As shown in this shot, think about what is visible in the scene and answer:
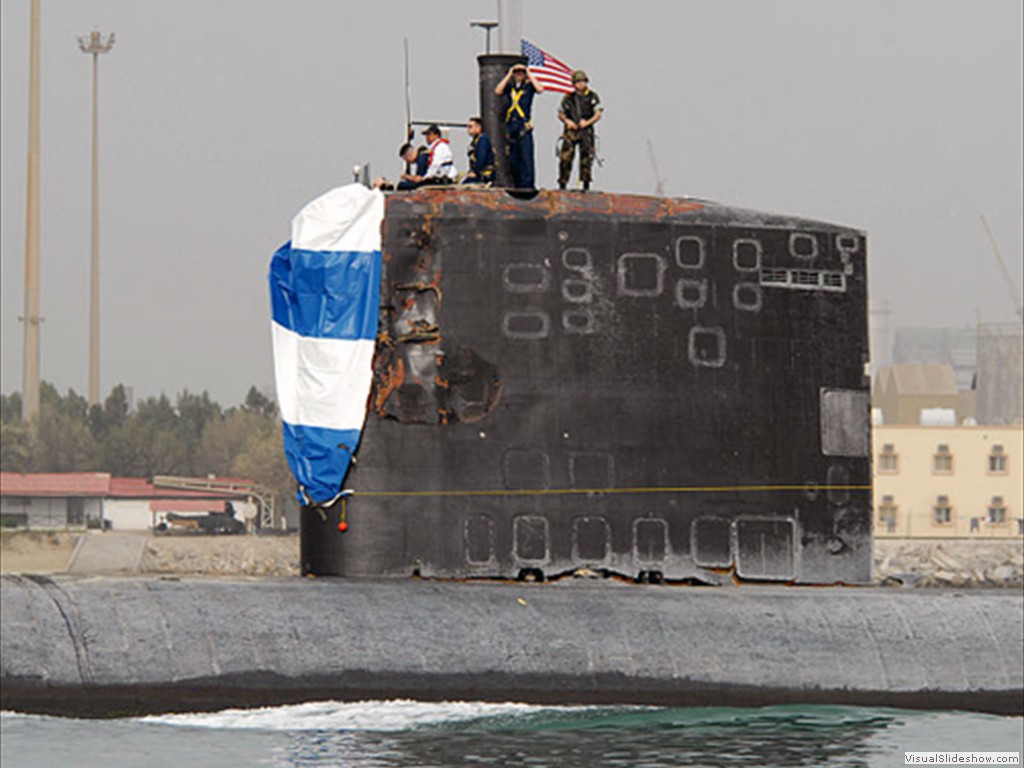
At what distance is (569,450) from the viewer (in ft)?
61.7

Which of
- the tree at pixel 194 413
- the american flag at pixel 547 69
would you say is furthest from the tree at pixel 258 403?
the american flag at pixel 547 69

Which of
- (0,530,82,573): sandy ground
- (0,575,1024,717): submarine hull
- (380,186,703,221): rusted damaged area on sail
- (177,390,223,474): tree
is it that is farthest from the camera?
(177,390,223,474): tree

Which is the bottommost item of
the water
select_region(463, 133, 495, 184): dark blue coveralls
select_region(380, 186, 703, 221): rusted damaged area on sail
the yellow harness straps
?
the water

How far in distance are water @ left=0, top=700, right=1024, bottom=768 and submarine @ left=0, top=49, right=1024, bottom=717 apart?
308 mm

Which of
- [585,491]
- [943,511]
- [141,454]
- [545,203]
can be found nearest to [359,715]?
[585,491]

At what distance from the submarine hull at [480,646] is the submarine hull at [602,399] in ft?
1.41

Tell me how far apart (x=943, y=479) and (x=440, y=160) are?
268ft

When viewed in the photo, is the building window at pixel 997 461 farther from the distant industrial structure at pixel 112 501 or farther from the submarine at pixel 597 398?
the submarine at pixel 597 398

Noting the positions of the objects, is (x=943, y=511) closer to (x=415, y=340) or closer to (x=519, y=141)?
(x=519, y=141)

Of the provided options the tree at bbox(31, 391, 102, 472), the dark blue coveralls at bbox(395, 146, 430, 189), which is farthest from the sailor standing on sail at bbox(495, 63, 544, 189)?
the tree at bbox(31, 391, 102, 472)

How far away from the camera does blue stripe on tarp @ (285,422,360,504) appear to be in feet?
60.4

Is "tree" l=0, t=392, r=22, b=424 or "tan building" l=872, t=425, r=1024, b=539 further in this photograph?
"tree" l=0, t=392, r=22, b=424

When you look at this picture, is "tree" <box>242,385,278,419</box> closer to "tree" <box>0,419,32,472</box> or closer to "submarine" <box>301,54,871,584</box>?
"tree" <box>0,419,32,472</box>

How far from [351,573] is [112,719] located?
282 cm
